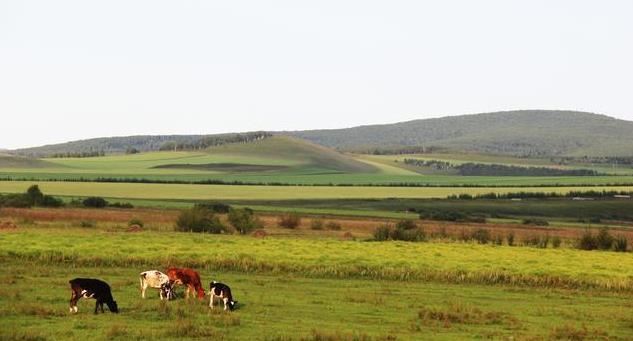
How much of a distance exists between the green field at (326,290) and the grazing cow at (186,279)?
80 centimetres

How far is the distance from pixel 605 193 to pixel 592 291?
330ft

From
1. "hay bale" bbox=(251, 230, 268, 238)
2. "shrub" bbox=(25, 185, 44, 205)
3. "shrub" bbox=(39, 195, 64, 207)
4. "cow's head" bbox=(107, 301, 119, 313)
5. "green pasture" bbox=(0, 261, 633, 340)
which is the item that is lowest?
"hay bale" bbox=(251, 230, 268, 238)

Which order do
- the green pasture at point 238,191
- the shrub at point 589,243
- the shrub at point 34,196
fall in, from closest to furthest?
the shrub at point 589,243 < the shrub at point 34,196 < the green pasture at point 238,191

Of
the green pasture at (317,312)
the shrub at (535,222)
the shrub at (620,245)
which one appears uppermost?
the green pasture at (317,312)

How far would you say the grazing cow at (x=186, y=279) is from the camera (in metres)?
30.8

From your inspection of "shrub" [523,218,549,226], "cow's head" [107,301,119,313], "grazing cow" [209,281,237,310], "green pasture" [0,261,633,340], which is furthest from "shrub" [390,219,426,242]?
"cow's head" [107,301,119,313]

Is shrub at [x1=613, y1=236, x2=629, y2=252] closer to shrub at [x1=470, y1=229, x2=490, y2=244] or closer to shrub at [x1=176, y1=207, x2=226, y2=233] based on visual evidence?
shrub at [x1=470, y1=229, x2=490, y2=244]

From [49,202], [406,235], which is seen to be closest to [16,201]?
[49,202]

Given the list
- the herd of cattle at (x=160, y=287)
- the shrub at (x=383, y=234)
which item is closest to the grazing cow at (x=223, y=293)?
the herd of cattle at (x=160, y=287)

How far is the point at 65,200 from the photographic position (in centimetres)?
11056

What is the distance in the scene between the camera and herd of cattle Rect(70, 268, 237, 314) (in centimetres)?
2736

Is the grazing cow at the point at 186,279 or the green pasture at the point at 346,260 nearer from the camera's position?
the grazing cow at the point at 186,279

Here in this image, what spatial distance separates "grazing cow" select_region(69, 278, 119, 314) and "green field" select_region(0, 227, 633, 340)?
0.46 meters

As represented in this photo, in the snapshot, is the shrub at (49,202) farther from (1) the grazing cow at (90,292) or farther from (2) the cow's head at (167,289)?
(1) the grazing cow at (90,292)
